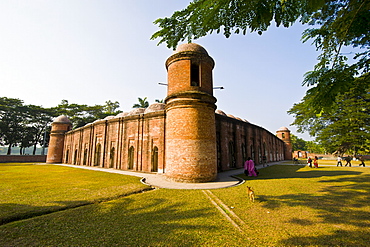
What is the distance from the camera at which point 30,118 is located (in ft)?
143

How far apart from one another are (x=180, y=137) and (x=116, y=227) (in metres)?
6.86

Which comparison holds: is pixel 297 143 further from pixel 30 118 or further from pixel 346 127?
pixel 30 118

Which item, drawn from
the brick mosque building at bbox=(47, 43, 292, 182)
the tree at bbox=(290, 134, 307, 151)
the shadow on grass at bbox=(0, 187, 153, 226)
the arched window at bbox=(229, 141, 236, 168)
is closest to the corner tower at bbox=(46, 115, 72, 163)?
the brick mosque building at bbox=(47, 43, 292, 182)

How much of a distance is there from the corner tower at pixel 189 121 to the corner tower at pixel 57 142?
32.0 metres

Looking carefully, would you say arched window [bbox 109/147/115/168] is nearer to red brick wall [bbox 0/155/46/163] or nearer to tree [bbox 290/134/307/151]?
red brick wall [bbox 0/155/46/163]

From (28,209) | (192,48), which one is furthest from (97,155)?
(192,48)

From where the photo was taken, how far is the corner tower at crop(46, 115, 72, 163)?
109ft

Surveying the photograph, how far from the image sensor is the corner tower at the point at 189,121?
1061 centimetres

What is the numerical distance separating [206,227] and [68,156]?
35.2m

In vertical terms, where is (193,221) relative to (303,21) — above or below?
below

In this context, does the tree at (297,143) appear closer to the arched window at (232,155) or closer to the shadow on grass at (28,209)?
the arched window at (232,155)

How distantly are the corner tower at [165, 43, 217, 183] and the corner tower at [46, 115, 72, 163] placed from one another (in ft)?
105

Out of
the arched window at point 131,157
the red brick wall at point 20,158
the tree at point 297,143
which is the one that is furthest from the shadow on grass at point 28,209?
the tree at point 297,143

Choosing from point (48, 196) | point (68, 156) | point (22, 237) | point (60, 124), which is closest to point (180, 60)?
point (48, 196)
